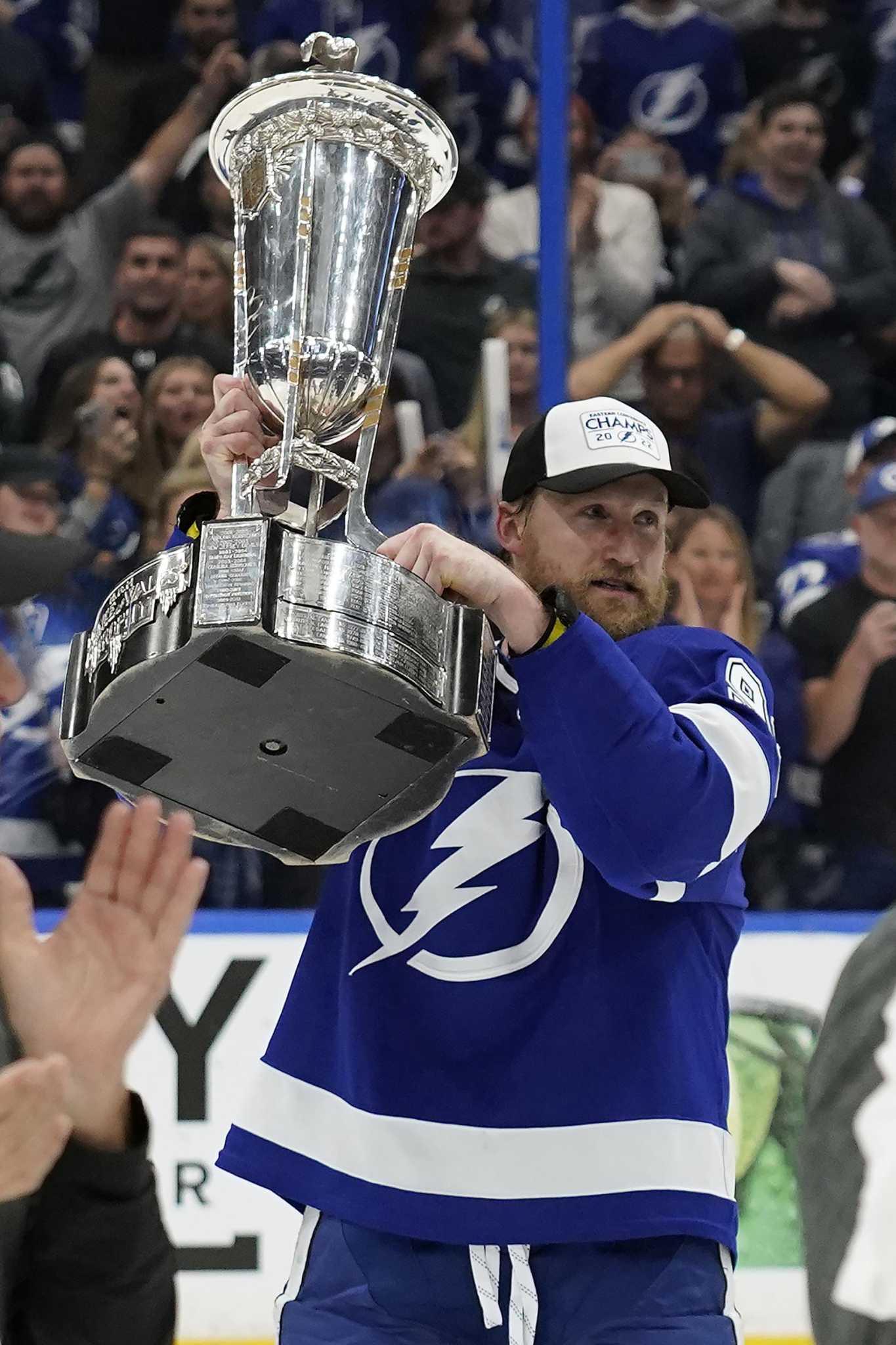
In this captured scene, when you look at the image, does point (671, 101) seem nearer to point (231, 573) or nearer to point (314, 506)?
point (314, 506)

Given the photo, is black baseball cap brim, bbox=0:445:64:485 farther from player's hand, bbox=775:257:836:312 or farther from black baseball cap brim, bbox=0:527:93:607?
player's hand, bbox=775:257:836:312

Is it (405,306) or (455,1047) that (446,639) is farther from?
(405,306)

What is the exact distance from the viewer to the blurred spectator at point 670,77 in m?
4.54

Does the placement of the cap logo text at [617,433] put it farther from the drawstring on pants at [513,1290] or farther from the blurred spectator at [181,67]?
the blurred spectator at [181,67]

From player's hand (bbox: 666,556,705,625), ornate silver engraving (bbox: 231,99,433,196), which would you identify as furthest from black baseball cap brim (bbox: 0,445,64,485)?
ornate silver engraving (bbox: 231,99,433,196)

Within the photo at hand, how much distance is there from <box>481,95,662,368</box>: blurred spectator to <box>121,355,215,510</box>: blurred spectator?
0.66 m

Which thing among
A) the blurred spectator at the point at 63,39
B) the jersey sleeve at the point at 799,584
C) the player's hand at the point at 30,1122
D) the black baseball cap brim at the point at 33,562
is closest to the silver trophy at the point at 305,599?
the player's hand at the point at 30,1122

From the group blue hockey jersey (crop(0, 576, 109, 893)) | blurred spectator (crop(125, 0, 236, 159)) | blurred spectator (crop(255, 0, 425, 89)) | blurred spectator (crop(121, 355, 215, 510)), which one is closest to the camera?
blue hockey jersey (crop(0, 576, 109, 893))

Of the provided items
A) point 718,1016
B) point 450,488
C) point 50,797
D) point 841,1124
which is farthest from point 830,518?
point 841,1124

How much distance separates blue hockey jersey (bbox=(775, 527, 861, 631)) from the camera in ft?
13.6

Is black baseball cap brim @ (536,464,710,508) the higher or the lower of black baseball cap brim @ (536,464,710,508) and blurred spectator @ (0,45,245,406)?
the lower

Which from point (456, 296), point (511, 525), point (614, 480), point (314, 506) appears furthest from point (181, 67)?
point (314, 506)

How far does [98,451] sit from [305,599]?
2627 millimetres

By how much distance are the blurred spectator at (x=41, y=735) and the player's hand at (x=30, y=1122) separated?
2.42 meters
